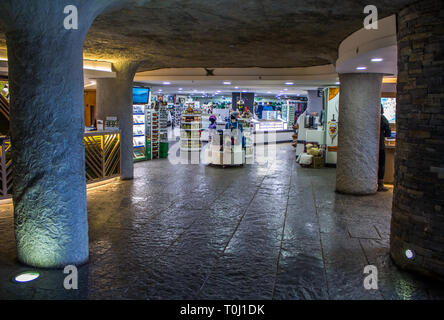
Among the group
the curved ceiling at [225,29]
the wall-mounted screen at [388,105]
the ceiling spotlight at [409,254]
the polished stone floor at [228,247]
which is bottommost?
the polished stone floor at [228,247]

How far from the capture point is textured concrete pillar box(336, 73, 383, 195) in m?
7.75

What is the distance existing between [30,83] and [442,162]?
425cm

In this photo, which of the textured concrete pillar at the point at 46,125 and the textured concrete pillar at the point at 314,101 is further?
the textured concrete pillar at the point at 314,101

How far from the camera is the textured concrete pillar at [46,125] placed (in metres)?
3.88

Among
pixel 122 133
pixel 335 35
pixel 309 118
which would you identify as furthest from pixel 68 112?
pixel 309 118

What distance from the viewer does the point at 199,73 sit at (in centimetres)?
1225

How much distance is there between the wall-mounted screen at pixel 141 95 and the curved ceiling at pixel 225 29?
321cm

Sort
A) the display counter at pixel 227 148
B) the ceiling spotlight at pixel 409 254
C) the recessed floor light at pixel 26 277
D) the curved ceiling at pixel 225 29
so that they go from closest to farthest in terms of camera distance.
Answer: the recessed floor light at pixel 26 277, the ceiling spotlight at pixel 409 254, the curved ceiling at pixel 225 29, the display counter at pixel 227 148

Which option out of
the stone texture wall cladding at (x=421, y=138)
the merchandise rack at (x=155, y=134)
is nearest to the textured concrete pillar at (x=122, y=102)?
the merchandise rack at (x=155, y=134)

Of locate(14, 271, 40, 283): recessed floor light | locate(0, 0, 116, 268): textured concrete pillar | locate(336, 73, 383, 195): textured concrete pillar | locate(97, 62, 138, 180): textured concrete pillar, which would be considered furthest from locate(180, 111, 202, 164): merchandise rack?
locate(14, 271, 40, 283): recessed floor light

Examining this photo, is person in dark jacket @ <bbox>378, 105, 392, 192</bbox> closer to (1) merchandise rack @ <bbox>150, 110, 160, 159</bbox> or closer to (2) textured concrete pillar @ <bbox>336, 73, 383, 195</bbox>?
(2) textured concrete pillar @ <bbox>336, 73, 383, 195</bbox>

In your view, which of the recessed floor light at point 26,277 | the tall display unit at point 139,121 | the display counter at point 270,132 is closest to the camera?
the recessed floor light at point 26,277

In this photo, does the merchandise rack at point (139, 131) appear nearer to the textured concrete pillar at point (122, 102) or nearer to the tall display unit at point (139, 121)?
Result: the tall display unit at point (139, 121)

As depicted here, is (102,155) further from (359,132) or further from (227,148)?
(359,132)
